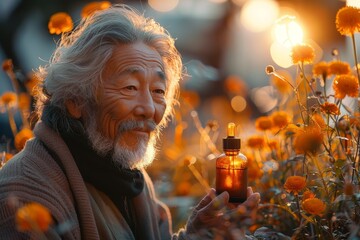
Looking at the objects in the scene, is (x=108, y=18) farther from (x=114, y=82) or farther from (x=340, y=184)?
(x=340, y=184)

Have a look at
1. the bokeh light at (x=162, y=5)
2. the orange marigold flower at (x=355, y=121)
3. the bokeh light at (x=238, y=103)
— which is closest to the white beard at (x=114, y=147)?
the orange marigold flower at (x=355, y=121)

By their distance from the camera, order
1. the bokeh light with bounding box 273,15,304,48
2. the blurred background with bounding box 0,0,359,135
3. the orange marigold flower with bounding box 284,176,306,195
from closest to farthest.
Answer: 1. the orange marigold flower with bounding box 284,176,306,195
2. the bokeh light with bounding box 273,15,304,48
3. the blurred background with bounding box 0,0,359,135

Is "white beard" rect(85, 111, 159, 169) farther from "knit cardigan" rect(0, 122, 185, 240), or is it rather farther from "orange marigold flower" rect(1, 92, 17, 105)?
"orange marigold flower" rect(1, 92, 17, 105)

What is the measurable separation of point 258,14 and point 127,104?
17.6 feet

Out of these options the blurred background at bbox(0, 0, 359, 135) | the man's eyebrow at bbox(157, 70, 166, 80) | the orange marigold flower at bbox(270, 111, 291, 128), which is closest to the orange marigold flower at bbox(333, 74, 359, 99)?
the orange marigold flower at bbox(270, 111, 291, 128)

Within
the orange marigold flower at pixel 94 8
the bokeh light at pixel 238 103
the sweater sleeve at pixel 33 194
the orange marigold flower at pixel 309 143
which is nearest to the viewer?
the orange marigold flower at pixel 309 143

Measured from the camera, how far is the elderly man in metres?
2.09

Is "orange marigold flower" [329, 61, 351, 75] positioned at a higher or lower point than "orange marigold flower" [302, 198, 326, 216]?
higher

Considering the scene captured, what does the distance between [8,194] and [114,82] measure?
605mm

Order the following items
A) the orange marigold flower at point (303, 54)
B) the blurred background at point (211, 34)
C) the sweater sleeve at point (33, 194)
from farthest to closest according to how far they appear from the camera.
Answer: the blurred background at point (211, 34) < the orange marigold flower at point (303, 54) < the sweater sleeve at point (33, 194)

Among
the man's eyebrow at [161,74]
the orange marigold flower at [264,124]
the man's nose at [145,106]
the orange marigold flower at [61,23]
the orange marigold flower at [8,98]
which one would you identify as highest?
the orange marigold flower at [61,23]

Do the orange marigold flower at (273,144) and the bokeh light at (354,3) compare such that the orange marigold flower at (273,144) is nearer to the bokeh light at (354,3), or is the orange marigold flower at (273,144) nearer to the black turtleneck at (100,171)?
the black turtleneck at (100,171)

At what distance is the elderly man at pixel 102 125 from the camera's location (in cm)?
209

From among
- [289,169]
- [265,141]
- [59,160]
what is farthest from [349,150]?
[59,160]
